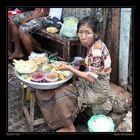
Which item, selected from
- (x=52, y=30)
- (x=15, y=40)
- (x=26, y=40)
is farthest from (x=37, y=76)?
(x=15, y=40)

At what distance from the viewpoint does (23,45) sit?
5535mm

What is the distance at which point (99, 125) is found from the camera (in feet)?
12.1

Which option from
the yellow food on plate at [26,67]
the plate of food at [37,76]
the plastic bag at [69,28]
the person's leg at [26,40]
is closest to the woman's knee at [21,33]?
the person's leg at [26,40]

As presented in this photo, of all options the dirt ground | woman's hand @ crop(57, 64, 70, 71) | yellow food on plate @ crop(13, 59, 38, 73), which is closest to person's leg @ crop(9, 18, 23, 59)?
the dirt ground

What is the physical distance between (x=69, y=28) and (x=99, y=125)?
66.5 inches

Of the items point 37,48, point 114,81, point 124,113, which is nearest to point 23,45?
point 37,48

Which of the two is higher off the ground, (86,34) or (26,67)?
(86,34)

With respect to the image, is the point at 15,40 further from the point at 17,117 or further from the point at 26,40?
the point at 17,117

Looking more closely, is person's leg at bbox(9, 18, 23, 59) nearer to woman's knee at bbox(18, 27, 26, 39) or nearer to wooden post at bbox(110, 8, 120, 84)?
woman's knee at bbox(18, 27, 26, 39)

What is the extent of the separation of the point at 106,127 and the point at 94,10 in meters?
1.82

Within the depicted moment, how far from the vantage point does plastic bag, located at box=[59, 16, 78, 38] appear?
4695 millimetres

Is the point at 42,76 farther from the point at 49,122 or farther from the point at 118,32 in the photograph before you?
the point at 118,32

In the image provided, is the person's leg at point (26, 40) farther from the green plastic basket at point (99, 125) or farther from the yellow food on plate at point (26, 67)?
the green plastic basket at point (99, 125)

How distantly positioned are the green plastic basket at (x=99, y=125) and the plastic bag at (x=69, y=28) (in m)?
1.43
